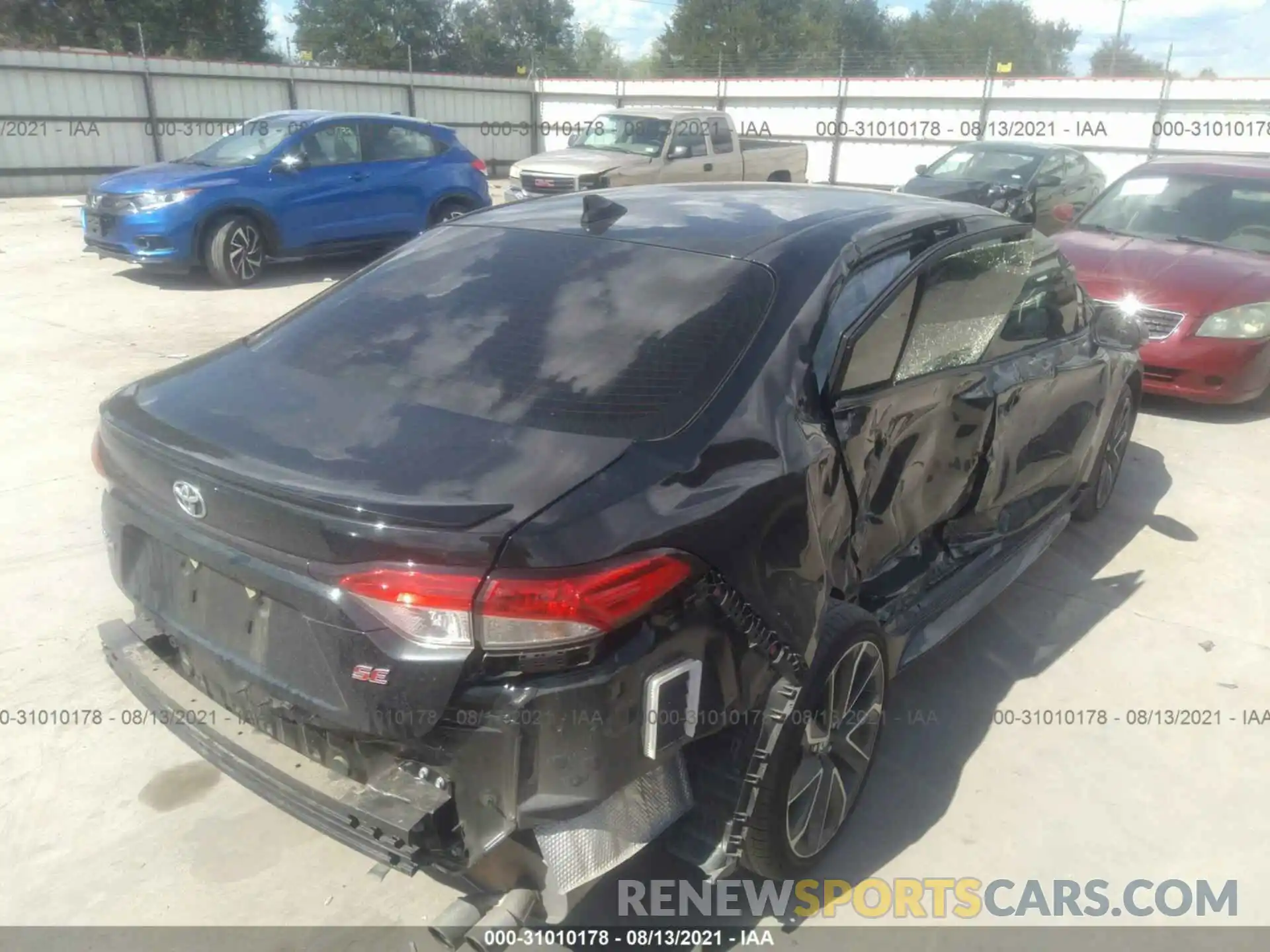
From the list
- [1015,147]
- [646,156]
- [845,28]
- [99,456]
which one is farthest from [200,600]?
[845,28]

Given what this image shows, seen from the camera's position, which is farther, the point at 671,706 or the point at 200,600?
the point at 200,600

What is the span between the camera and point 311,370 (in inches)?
104

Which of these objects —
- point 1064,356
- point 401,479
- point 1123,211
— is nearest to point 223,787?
point 401,479

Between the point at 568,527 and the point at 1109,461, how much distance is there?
12.9 ft

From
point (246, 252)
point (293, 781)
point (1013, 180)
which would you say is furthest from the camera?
point (1013, 180)

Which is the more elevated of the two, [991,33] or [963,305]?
[991,33]

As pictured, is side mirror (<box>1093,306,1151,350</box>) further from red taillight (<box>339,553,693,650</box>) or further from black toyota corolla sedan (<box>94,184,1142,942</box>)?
red taillight (<box>339,553,693,650</box>)

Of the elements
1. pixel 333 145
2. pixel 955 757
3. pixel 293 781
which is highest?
pixel 333 145

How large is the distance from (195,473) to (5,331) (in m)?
7.00

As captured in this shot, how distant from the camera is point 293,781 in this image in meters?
2.19

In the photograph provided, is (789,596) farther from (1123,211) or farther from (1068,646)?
(1123,211)

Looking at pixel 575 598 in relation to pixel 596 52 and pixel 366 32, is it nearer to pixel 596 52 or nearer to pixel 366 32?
pixel 366 32

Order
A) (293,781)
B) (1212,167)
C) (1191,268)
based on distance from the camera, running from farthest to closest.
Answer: (1212,167), (1191,268), (293,781)

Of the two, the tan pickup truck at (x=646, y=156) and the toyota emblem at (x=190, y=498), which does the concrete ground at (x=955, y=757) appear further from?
the tan pickup truck at (x=646, y=156)
